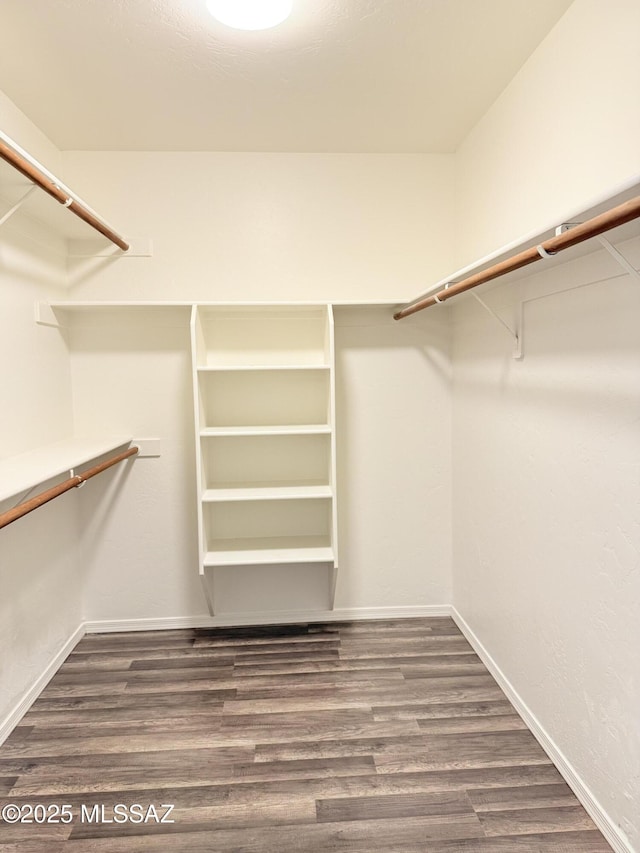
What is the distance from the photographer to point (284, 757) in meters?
1.96

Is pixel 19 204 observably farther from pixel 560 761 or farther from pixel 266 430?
pixel 560 761

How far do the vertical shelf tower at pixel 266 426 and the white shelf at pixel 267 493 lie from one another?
15 millimetres

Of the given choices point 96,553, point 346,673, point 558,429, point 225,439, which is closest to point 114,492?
point 96,553

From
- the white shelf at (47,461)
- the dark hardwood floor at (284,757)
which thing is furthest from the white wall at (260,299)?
the dark hardwood floor at (284,757)

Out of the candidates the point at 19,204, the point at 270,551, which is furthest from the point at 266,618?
the point at 19,204

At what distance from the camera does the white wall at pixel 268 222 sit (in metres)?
2.78

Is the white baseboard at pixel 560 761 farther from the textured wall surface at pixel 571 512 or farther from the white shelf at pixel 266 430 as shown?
the white shelf at pixel 266 430

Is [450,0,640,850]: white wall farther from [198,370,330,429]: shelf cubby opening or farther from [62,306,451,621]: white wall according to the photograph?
[198,370,330,429]: shelf cubby opening

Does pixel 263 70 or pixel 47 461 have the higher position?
pixel 263 70

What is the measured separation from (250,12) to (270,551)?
216 centimetres

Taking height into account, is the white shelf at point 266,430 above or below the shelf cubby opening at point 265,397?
below

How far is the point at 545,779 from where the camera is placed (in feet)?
5.96

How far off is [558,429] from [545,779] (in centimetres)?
116

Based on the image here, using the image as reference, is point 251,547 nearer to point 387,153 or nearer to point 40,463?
point 40,463
